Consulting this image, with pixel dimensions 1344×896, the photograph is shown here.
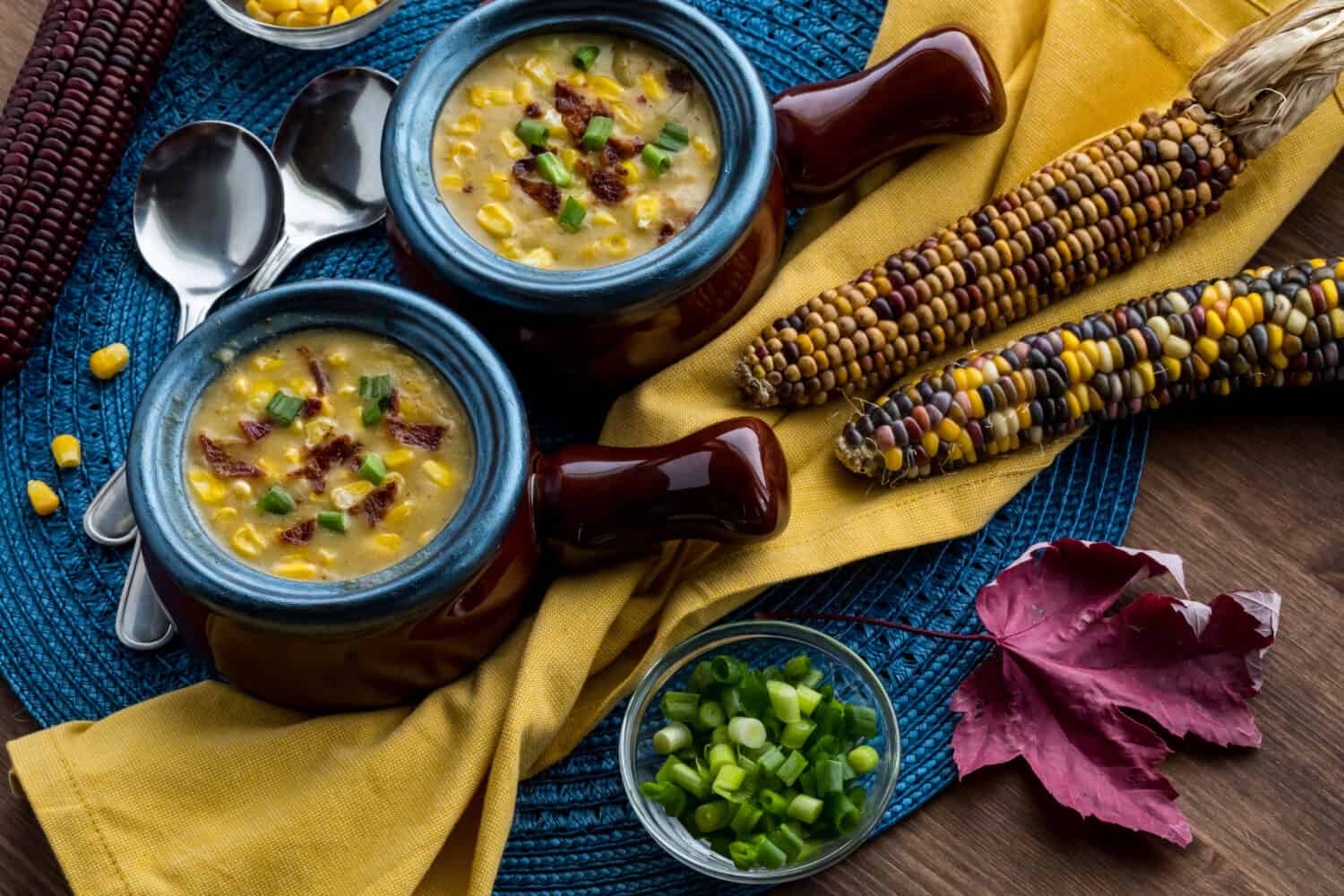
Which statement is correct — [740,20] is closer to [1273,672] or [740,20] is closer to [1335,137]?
[1335,137]

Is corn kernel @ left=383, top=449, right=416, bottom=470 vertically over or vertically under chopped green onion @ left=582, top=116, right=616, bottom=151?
under

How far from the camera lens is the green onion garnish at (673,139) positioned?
267 centimetres

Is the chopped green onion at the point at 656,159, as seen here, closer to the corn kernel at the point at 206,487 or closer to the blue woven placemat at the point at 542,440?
the blue woven placemat at the point at 542,440

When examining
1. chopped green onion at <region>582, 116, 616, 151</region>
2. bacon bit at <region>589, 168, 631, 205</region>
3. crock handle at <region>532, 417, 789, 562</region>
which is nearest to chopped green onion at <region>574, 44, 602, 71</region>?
chopped green onion at <region>582, 116, 616, 151</region>

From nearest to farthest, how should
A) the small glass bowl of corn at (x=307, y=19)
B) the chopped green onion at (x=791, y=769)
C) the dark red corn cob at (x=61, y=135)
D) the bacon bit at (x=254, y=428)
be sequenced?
the bacon bit at (x=254, y=428), the chopped green onion at (x=791, y=769), the dark red corn cob at (x=61, y=135), the small glass bowl of corn at (x=307, y=19)

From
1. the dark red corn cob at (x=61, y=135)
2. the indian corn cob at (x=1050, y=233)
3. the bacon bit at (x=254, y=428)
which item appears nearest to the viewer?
the bacon bit at (x=254, y=428)

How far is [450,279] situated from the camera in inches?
100

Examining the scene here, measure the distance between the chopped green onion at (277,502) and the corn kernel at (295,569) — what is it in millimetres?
82

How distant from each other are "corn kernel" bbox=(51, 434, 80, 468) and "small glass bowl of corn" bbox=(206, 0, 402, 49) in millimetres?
854

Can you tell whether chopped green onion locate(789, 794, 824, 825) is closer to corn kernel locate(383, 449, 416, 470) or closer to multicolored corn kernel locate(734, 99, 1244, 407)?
multicolored corn kernel locate(734, 99, 1244, 407)

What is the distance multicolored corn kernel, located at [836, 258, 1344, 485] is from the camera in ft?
8.77

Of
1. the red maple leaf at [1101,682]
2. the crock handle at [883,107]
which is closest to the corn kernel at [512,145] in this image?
the crock handle at [883,107]

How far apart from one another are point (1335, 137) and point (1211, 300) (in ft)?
1.55

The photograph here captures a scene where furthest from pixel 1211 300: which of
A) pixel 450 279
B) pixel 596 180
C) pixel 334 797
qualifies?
pixel 334 797
